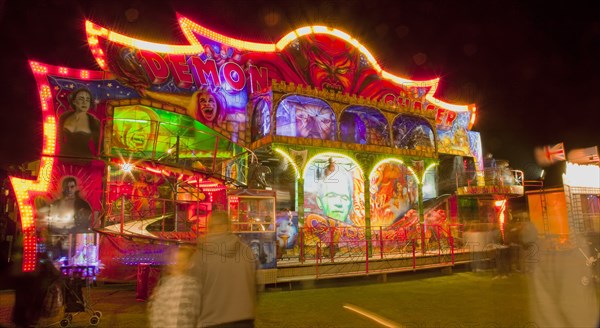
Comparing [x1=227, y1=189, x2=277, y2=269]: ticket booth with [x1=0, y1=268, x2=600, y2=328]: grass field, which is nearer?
[x1=0, y1=268, x2=600, y2=328]: grass field

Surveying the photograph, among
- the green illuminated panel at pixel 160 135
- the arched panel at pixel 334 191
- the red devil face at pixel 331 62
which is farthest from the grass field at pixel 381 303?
the red devil face at pixel 331 62

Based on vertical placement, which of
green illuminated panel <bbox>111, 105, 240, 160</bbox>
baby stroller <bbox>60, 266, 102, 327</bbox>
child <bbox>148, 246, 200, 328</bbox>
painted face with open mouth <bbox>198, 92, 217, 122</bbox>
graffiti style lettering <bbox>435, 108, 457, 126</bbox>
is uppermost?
graffiti style lettering <bbox>435, 108, 457, 126</bbox>

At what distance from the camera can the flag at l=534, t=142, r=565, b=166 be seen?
2595 centimetres

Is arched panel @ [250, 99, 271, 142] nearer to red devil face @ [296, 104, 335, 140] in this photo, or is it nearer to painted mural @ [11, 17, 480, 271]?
painted mural @ [11, 17, 480, 271]

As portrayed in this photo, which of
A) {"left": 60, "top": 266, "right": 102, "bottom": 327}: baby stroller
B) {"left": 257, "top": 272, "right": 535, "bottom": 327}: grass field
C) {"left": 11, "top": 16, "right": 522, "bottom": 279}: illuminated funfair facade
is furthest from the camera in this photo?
{"left": 11, "top": 16, "right": 522, "bottom": 279}: illuminated funfair facade

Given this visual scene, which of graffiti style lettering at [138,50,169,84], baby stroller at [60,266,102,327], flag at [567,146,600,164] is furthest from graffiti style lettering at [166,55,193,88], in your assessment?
flag at [567,146,600,164]

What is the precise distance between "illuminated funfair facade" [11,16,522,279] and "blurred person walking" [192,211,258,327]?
6380mm

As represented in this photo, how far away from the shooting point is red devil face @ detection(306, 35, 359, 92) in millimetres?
19703

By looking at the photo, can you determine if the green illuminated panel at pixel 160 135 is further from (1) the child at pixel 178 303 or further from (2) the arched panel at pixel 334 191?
(1) the child at pixel 178 303

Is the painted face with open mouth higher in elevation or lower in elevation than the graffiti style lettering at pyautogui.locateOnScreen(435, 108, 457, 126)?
lower

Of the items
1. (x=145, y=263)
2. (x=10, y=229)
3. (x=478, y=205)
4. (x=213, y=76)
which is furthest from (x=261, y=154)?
(x=10, y=229)

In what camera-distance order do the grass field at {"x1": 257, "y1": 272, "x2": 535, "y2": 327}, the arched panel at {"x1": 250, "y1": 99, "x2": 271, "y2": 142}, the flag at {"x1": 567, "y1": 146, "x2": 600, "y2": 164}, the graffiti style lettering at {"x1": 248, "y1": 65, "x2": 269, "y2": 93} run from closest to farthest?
the grass field at {"x1": 257, "y1": 272, "x2": 535, "y2": 327} < the arched panel at {"x1": 250, "y1": 99, "x2": 271, "y2": 142} < the graffiti style lettering at {"x1": 248, "y1": 65, "x2": 269, "y2": 93} < the flag at {"x1": 567, "y1": 146, "x2": 600, "y2": 164}

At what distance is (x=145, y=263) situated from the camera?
451 inches

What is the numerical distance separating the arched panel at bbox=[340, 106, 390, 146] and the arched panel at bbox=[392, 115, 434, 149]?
2.71ft
